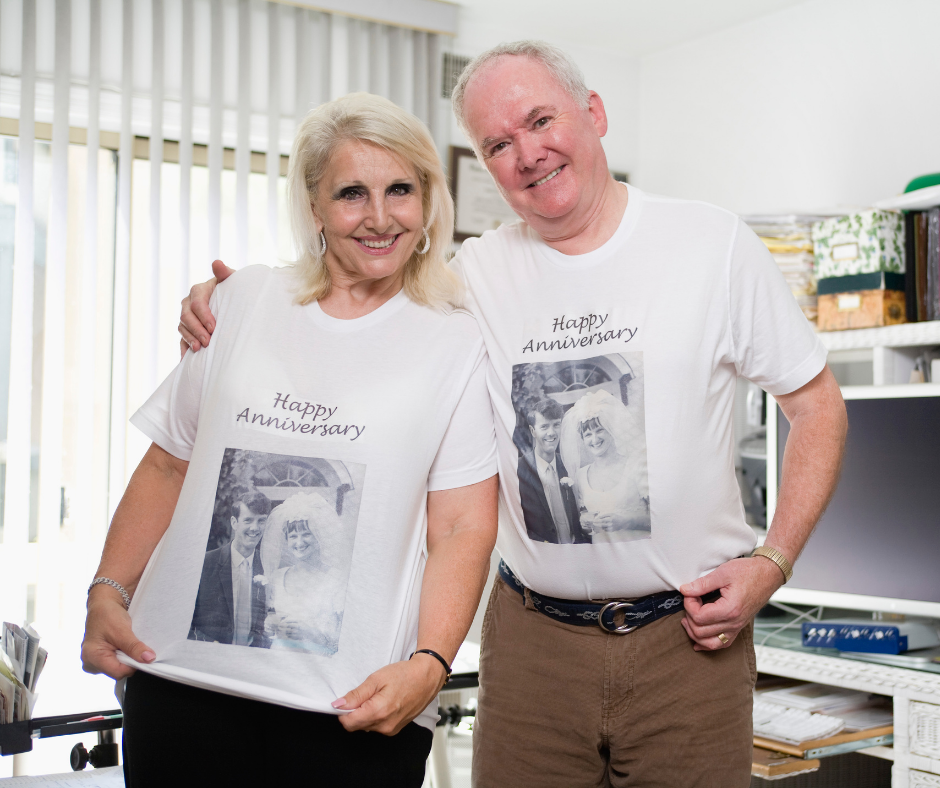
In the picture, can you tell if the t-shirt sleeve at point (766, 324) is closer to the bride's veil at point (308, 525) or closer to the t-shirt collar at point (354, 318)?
the t-shirt collar at point (354, 318)

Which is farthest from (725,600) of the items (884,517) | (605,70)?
(605,70)

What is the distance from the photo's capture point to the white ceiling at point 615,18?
10.00 ft

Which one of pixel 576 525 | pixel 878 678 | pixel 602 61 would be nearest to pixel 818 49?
pixel 602 61

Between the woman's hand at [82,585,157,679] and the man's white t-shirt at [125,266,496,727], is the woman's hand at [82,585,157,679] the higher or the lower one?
the lower one

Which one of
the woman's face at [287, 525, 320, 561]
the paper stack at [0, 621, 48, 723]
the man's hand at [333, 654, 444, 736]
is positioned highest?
the woman's face at [287, 525, 320, 561]

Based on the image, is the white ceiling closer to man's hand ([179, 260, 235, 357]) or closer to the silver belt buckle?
man's hand ([179, 260, 235, 357])

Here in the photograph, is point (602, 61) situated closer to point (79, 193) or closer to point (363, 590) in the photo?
point (79, 193)

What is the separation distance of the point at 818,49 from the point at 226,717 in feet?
8.96

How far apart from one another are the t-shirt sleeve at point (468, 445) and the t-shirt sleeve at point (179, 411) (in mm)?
332

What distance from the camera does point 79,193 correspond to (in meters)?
2.85

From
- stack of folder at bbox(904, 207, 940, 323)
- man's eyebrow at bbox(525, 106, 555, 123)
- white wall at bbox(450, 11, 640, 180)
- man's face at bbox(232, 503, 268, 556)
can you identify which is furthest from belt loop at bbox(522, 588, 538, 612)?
white wall at bbox(450, 11, 640, 180)

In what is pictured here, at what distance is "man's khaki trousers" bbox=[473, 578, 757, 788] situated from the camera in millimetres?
1223

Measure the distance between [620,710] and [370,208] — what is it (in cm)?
75

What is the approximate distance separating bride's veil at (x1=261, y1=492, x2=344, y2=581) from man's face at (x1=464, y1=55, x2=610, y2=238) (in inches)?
20.4
